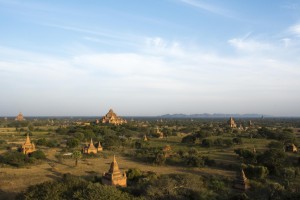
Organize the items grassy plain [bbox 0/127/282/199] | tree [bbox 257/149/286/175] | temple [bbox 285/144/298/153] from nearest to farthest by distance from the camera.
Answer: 1. grassy plain [bbox 0/127/282/199]
2. tree [bbox 257/149/286/175]
3. temple [bbox 285/144/298/153]

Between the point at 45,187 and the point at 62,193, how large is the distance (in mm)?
990

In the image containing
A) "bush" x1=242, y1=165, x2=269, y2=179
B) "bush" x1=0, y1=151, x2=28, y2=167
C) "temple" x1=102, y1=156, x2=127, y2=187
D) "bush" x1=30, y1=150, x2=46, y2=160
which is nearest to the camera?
"temple" x1=102, y1=156, x2=127, y2=187

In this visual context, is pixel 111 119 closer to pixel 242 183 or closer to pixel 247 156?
pixel 247 156

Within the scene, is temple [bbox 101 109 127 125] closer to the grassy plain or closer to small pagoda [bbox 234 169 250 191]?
the grassy plain

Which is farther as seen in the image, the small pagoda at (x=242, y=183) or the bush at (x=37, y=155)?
the bush at (x=37, y=155)

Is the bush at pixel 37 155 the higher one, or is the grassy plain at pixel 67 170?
the bush at pixel 37 155

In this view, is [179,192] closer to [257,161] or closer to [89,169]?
[89,169]

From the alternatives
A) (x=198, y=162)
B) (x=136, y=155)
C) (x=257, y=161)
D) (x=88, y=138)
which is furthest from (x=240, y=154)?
(x=88, y=138)

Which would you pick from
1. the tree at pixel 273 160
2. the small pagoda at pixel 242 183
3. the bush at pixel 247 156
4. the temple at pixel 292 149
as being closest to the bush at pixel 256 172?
the tree at pixel 273 160

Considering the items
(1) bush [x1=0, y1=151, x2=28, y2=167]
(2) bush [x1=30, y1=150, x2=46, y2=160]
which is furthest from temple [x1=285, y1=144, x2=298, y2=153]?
(1) bush [x1=0, y1=151, x2=28, y2=167]

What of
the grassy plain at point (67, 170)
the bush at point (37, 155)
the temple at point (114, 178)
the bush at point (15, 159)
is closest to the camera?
the temple at point (114, 178)

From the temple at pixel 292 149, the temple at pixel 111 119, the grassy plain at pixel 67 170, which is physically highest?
the temple at pixel 111 119

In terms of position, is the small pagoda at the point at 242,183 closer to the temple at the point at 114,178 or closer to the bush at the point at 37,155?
the temple at the point at 114,178

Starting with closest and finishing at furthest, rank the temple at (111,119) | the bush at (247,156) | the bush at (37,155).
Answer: the bush at (247,156), the bush at (37,155), the temple at (111,119)
